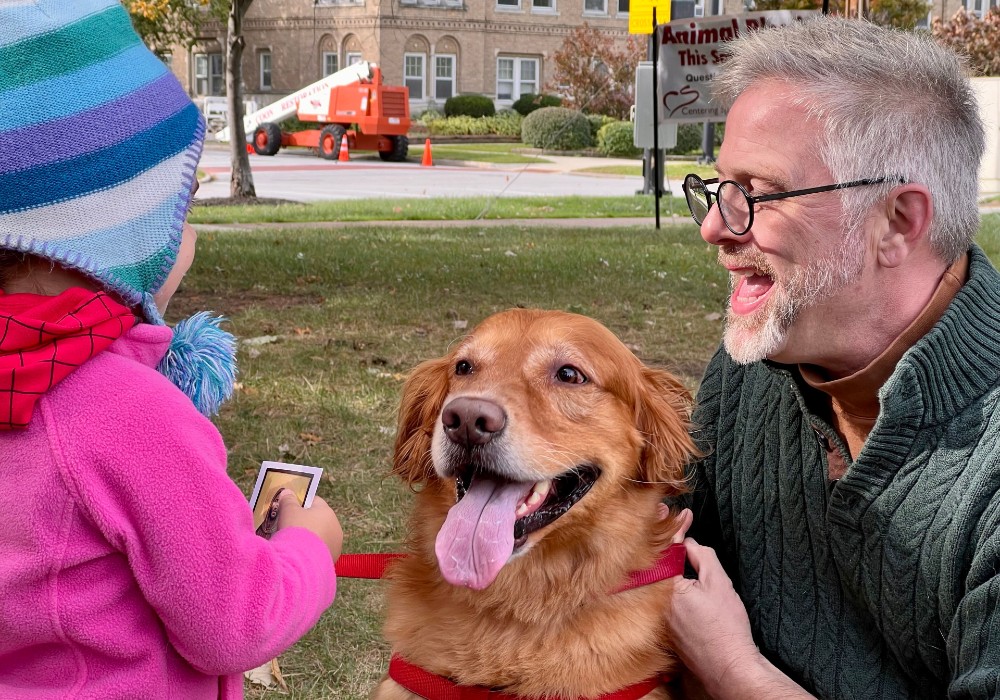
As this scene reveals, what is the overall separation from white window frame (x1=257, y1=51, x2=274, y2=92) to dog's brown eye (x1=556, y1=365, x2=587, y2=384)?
151 feet

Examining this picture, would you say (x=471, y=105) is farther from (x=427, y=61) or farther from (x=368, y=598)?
(x=368, y=598)

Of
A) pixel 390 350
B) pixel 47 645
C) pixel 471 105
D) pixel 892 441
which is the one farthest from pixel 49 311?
pixel 471 105

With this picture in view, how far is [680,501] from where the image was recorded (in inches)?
122

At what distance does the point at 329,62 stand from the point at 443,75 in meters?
4.96

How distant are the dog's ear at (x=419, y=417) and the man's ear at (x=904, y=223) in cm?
120

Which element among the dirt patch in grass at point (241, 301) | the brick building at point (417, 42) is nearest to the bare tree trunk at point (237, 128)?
the dirt patch in grass at point (241, 301)

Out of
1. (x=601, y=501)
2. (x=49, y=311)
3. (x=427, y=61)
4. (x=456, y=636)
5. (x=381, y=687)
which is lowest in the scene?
Answer: (x=381, y=687)

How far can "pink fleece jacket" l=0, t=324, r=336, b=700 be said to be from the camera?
1787 mm

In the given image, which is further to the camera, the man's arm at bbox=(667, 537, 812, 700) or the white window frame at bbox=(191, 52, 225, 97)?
the white window frame at bbox=(191, 52, 225, 97)

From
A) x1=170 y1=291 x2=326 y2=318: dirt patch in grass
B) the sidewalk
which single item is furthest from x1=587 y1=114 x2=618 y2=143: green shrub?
x1=170 y1=291 x2=326 y2=318: dirt patch in grass

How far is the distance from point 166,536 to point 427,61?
45.5 m

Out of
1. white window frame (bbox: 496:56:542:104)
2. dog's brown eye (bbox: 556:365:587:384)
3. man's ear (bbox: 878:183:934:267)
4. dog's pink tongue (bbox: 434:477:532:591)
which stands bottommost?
dog's pink tongue (bbox: 434:477:532:591)

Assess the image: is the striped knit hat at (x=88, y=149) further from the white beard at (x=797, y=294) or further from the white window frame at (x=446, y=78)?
the white window frame at (x=446, y=78)

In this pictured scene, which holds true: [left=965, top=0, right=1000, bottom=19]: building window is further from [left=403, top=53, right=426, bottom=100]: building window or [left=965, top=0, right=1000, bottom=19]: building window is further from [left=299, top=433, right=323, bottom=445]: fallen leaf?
[left=299, top=433, right=323, bottom=445]: fallen leaf
